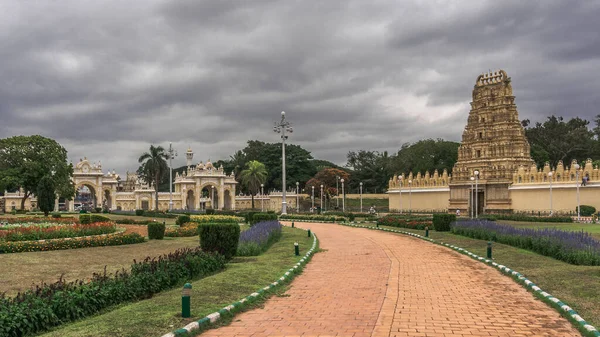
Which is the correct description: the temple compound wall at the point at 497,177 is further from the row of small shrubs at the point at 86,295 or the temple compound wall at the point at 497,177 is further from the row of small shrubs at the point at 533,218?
the row of small shrubs at the point at 86,295

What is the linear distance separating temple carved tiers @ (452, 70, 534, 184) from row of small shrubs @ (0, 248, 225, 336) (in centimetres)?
4371

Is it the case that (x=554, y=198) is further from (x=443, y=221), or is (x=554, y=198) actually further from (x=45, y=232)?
(x=45, y=232)

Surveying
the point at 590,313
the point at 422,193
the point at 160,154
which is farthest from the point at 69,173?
the point at 590,313

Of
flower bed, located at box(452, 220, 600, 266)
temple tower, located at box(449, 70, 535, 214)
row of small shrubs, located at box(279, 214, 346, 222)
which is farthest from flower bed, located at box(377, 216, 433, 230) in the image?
temple tower, located at box(449, 70, 535, 214)

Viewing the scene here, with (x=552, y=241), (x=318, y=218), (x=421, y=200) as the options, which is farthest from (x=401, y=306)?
(x=421, y=200)

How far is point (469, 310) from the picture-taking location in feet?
31.7

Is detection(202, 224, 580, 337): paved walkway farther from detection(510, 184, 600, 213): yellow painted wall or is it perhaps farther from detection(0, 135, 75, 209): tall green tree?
detection(0, 135, 75, 209): tall green tree

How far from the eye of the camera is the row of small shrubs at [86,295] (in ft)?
25.8

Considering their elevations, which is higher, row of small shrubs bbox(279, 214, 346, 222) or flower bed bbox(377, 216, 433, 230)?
flower bed bbox(377, 216, 433, 230)

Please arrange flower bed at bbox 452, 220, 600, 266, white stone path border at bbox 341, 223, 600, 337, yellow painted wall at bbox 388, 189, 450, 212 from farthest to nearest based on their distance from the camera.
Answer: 1. yellow painted wall at bbox 388, 189, 450, 212
2. flower bed at bbox 452, 220, 600, 266
3. white stone path border at bbox 341, 223, 600, 337

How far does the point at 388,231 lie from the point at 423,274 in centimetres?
1697

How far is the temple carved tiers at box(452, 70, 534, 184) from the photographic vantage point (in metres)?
51.8

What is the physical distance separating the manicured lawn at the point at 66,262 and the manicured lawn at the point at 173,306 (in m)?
3.70

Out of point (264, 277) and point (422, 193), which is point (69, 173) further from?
point (264, 277)
